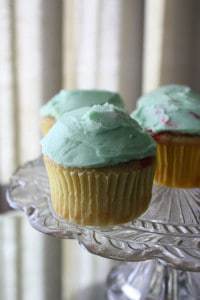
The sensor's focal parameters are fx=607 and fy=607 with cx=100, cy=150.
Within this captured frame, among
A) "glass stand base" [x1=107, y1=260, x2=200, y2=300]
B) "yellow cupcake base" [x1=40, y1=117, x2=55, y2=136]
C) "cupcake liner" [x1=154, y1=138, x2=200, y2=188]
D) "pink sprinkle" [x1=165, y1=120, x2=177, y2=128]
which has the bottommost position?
"glass stand base" [x1=107, y1=260, x2=200, y2=300]

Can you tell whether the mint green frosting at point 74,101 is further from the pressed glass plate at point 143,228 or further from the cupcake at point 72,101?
the pressed glass plate at point 143,228

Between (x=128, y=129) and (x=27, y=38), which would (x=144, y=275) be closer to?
(x=128, y=129)

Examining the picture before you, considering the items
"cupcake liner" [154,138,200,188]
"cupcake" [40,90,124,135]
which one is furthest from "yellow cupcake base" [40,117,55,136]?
"cupcake liner" [154,138,200,188]

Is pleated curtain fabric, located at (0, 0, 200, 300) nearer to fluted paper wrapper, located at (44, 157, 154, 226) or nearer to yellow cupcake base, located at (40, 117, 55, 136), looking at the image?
yellow cupcake base, located at (40, 117, 55, 136)

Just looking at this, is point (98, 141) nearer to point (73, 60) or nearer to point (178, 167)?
point (178, 167)

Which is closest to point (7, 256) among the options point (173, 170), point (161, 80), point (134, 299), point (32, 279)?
point (32, 279)

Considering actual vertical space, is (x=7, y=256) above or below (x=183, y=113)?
below
